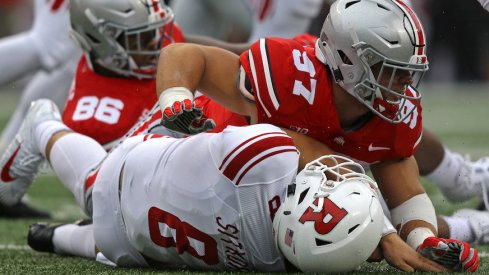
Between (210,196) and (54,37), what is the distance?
253 cm

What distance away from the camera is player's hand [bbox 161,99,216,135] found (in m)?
2.46

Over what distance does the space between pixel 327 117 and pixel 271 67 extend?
0.20 meters

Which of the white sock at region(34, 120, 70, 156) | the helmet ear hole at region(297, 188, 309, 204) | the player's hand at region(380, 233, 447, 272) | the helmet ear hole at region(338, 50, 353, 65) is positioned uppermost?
the helmet ear hole at region(338, 50, 353, 65)

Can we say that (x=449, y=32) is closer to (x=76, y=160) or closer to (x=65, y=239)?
(x=76, y=160)

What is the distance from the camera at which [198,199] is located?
102 inches

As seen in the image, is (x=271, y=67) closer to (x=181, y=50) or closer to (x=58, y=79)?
(x=181, y=50)

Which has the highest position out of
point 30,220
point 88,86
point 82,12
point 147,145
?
point 147,145

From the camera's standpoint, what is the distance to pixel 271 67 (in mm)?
2842

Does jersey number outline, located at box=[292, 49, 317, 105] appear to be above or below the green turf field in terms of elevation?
above

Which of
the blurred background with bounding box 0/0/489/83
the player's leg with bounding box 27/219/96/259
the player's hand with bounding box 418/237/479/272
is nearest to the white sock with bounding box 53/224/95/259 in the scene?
the player's leg with bounding box 27/219/96/259

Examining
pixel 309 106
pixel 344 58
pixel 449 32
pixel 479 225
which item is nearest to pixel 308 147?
pixel 309 106

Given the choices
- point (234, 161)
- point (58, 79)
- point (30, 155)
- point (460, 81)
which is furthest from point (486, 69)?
point (234, 161)

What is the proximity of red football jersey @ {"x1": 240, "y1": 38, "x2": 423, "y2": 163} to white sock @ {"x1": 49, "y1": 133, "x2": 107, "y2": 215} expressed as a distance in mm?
694

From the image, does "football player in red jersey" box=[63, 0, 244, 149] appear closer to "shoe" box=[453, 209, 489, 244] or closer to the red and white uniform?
the red and white uniform
